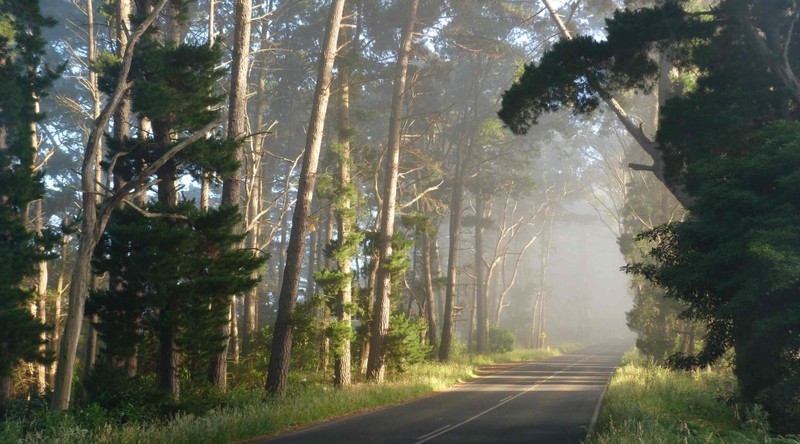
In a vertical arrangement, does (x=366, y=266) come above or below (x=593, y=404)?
above

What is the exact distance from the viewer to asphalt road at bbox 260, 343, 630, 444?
13053 millimetres

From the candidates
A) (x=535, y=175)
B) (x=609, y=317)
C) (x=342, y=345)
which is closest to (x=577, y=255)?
(x=609, y=317)

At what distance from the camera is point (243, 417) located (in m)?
13.0

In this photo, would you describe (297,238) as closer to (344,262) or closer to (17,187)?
(344,262)

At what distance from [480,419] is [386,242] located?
9794 mm

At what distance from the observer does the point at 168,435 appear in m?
11.0

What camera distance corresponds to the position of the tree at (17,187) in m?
16.9

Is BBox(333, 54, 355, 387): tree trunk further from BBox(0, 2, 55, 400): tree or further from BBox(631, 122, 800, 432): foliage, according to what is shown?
BBox(631, 122, 800, 432): foliage

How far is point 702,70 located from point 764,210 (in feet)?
15.8

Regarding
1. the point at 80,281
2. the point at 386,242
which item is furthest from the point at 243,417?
the point at 386,242

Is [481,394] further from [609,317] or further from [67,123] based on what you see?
[609,317]

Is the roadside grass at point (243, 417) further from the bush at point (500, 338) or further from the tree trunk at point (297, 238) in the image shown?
the bush at point (500, 338)

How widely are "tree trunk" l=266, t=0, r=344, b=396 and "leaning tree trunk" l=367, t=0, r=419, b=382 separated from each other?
5.59m

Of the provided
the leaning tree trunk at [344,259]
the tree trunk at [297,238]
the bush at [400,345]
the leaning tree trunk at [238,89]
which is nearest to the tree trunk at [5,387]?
the leaning tree trunk at [238,89]
